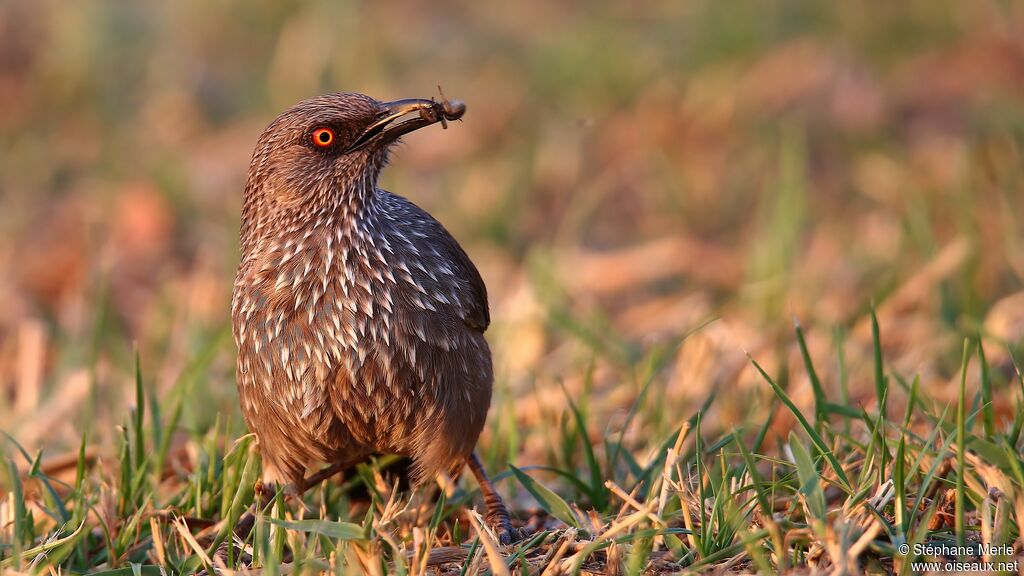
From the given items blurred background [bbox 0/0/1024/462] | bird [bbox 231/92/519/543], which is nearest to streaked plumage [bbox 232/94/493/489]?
bird [bbox 231/92/519/543]

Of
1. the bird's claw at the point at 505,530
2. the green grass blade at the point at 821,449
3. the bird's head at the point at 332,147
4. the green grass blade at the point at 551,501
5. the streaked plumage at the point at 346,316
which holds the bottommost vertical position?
the bird's claw at the point at 505,530

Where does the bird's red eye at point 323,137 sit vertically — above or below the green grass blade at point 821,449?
above

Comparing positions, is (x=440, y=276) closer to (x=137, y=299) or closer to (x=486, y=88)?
(x=137, y=299)

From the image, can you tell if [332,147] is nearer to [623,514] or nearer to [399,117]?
[399,117]

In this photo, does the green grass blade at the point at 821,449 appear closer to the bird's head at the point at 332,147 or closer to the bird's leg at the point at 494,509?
the bird's leg at the point at 494,509

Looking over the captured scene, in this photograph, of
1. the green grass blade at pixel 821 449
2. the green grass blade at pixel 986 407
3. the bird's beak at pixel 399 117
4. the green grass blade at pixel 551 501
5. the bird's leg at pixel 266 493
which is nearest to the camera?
the green grass blade at pixel 821 449

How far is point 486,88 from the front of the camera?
34.9 ft

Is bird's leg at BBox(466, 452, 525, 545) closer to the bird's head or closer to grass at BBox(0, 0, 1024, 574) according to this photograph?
grass at BBox(0, 0, 1024, 574)

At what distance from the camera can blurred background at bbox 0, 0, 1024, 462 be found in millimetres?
5531

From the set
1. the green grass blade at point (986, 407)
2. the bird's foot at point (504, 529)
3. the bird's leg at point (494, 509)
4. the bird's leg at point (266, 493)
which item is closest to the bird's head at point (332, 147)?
the bird's leg at point (266, 493)

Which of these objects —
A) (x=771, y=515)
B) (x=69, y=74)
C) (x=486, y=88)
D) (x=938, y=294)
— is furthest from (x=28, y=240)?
(x=771, y=515)

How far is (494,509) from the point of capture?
419cm

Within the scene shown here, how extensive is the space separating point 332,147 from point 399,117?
246 mm

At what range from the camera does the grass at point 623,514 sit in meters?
3.19
